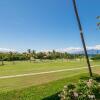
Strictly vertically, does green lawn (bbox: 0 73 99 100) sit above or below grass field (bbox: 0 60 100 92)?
below

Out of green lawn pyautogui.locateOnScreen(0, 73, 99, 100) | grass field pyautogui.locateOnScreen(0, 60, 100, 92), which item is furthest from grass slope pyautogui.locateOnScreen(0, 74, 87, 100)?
grass field pyautogui.locateOnScreen(0, 60, 100, 92)

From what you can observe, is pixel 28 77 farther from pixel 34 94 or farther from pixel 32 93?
pixel 34 94

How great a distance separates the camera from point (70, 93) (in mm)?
11266

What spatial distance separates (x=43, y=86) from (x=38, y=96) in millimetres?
2744

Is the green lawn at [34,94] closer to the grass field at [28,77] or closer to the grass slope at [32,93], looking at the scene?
the grass slope at [32,93]

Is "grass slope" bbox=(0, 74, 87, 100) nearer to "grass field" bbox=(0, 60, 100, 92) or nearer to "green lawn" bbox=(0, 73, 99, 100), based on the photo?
"green lawn" bbox=(0, 73, 99, 100)

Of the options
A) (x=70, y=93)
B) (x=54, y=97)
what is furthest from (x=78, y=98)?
(x=54, y=97)

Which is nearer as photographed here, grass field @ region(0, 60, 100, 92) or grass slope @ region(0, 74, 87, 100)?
grass slope @ region(0, 74, 87, 100)

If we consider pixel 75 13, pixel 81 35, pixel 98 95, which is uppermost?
pixel 75 13

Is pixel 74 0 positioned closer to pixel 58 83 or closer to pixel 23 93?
pixel 58 83

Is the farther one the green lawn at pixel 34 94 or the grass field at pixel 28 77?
the grass field at pixel 28 77

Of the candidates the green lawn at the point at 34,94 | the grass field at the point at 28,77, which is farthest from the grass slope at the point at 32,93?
the grass field at the point at 28,77

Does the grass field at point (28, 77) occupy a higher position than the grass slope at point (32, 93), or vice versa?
the grass field at point (28, 77)

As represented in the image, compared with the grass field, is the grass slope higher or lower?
lower
